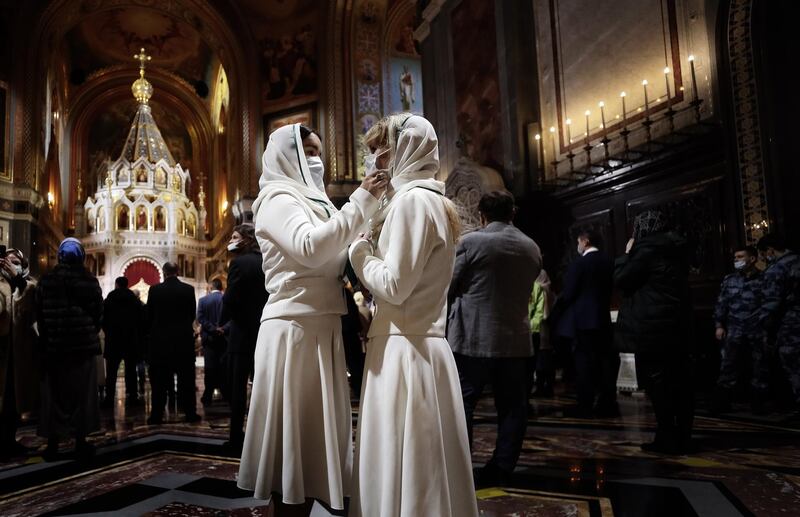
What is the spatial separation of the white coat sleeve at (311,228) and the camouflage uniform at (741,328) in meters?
4.24

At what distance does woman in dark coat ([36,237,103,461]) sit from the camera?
3.67m

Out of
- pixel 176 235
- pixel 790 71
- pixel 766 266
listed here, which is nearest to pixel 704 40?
pixel 790 71

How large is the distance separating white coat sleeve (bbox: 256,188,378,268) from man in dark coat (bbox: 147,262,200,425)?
12.4 ft

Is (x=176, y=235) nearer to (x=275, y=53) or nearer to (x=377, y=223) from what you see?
(x=275, y=53)

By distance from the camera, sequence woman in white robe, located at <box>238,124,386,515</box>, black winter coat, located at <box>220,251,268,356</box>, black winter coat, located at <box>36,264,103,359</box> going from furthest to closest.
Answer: black winter coat, located at <box>220,251,268,356</box>, black winter coat, located at <box>36,264,103,359</box>, woman in white robe, located at <box>238,124,386,515</box>

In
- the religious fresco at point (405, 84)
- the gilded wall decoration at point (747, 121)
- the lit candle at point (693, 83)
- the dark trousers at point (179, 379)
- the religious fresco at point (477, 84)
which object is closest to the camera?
the gilded wall decoration at point (747, 121)

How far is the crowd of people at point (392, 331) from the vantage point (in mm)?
1686

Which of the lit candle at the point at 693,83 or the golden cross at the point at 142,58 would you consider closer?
the lit candle at the point at 693,83

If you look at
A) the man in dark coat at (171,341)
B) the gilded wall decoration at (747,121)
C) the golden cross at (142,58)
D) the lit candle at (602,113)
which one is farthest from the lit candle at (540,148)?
the golden cross at (142,58)

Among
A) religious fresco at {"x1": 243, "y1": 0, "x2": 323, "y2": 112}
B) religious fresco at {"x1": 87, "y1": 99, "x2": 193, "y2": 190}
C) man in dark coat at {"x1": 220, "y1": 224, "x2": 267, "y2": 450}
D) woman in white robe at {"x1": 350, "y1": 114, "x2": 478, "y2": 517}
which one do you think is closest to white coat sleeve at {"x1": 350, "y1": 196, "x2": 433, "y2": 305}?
woman in white robe at {"x1": 350, "y1": 114, "x2": 478, "y2": 517}

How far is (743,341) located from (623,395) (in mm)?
1550

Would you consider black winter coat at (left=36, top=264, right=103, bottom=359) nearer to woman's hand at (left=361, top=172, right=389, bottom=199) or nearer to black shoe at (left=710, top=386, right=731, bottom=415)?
woman's hand at (left=361, top=172, right=389, bottom=199)

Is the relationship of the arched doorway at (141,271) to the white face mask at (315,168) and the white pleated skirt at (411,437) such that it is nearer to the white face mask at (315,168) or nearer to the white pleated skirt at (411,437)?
the white face mask at (315,168)

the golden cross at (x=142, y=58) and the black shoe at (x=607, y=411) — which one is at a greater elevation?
the golden cross at (x=142, y=58)
